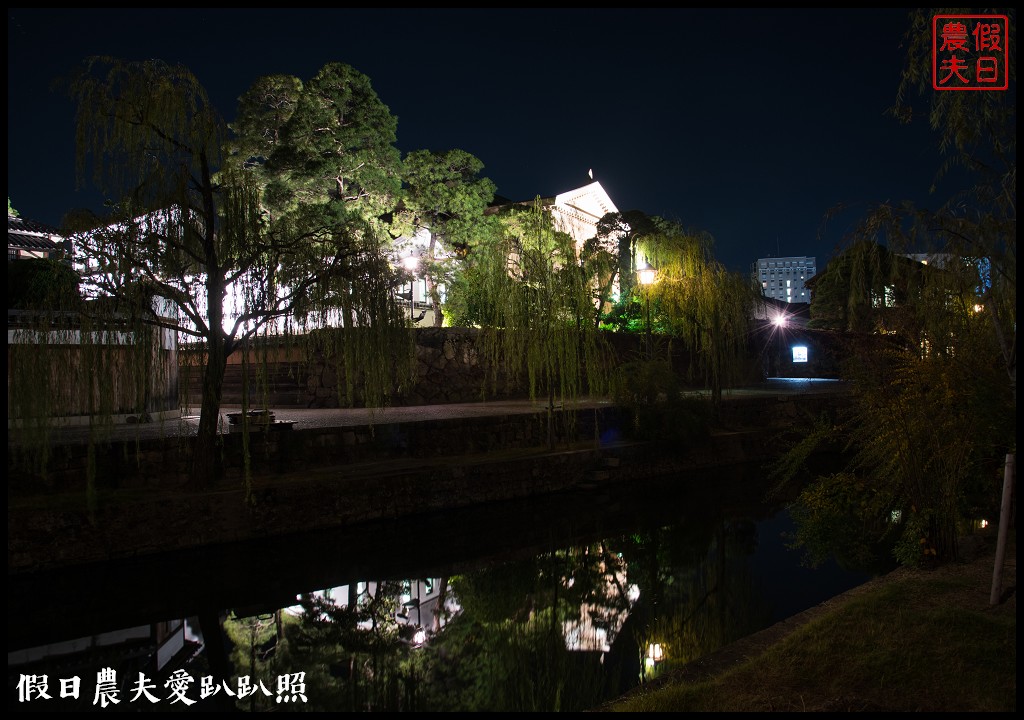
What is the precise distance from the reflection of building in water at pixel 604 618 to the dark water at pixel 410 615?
3cm

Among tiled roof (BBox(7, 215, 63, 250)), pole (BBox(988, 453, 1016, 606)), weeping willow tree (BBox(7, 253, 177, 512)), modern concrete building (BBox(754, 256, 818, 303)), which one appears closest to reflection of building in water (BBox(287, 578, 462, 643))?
weeping willow tree (BBox(7, 253, 177, 512))

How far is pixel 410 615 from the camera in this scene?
797cm

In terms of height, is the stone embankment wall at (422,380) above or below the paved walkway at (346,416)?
above

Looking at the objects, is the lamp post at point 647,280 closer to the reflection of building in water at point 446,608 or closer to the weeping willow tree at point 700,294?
the weeping willow tree at point 700,294

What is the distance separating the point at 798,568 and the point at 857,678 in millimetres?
5728

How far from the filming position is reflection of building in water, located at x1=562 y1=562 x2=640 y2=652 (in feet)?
23.3

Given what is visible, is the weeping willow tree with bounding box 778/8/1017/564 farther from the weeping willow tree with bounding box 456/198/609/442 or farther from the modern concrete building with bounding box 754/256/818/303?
the modern concrete building with bounding box 754/256/818/303

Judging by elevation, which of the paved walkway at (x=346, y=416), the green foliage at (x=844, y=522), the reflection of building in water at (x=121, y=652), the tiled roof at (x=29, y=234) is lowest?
the reflection of building in water at (x=121, y=652)

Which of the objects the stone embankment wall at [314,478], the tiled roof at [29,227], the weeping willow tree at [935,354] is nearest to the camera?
the weeping willow tree at [935,354]

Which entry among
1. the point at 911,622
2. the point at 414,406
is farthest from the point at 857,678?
the point at 414,406

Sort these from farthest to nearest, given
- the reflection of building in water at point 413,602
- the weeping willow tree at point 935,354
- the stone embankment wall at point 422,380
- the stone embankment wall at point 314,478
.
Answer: the stone embankment wall at point 422,380 → the stone embankment wall at point 314,478 → the reflection of building in water at point 413,602 → the weeping willow tree at point 935,354

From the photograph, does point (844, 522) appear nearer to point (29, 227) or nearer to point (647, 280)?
point (647, 280)

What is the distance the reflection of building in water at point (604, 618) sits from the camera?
280 inches

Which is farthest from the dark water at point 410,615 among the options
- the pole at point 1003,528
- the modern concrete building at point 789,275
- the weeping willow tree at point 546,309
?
the modern concrete building at point 789,275
